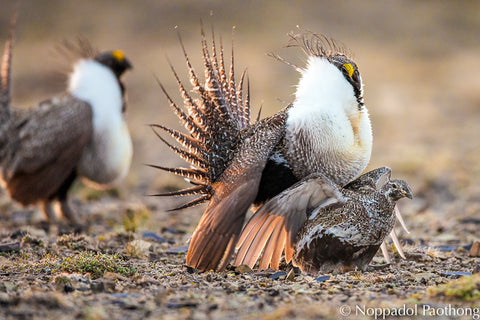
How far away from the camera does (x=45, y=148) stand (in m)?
6.08

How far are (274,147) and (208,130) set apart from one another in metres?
0.64

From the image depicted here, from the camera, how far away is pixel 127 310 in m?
2.99

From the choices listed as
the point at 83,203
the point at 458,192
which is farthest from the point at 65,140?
the point at 458,192

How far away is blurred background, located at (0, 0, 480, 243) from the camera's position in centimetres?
815

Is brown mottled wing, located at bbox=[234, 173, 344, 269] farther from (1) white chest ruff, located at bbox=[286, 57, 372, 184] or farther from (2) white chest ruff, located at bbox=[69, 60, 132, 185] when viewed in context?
(2) white chest ruff, located at bbox=[69, 60, 132, 185]

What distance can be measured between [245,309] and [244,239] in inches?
37.4

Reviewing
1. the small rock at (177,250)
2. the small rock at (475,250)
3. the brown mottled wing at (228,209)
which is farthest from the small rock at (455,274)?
the small rock at (177,250)

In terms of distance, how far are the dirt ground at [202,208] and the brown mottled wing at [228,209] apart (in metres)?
0.19

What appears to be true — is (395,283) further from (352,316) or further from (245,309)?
(245,309)

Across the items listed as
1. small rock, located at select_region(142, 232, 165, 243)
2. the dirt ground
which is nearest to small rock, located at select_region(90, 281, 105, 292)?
the dirt ground

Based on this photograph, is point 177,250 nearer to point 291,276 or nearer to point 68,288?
point 291,276

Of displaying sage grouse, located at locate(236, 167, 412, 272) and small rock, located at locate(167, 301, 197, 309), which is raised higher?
displaying sage grouse, located at locate(236, 167, 412, 272)

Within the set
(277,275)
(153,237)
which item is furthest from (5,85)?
(277,275)

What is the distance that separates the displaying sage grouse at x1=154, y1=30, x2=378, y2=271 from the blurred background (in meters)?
0.42
